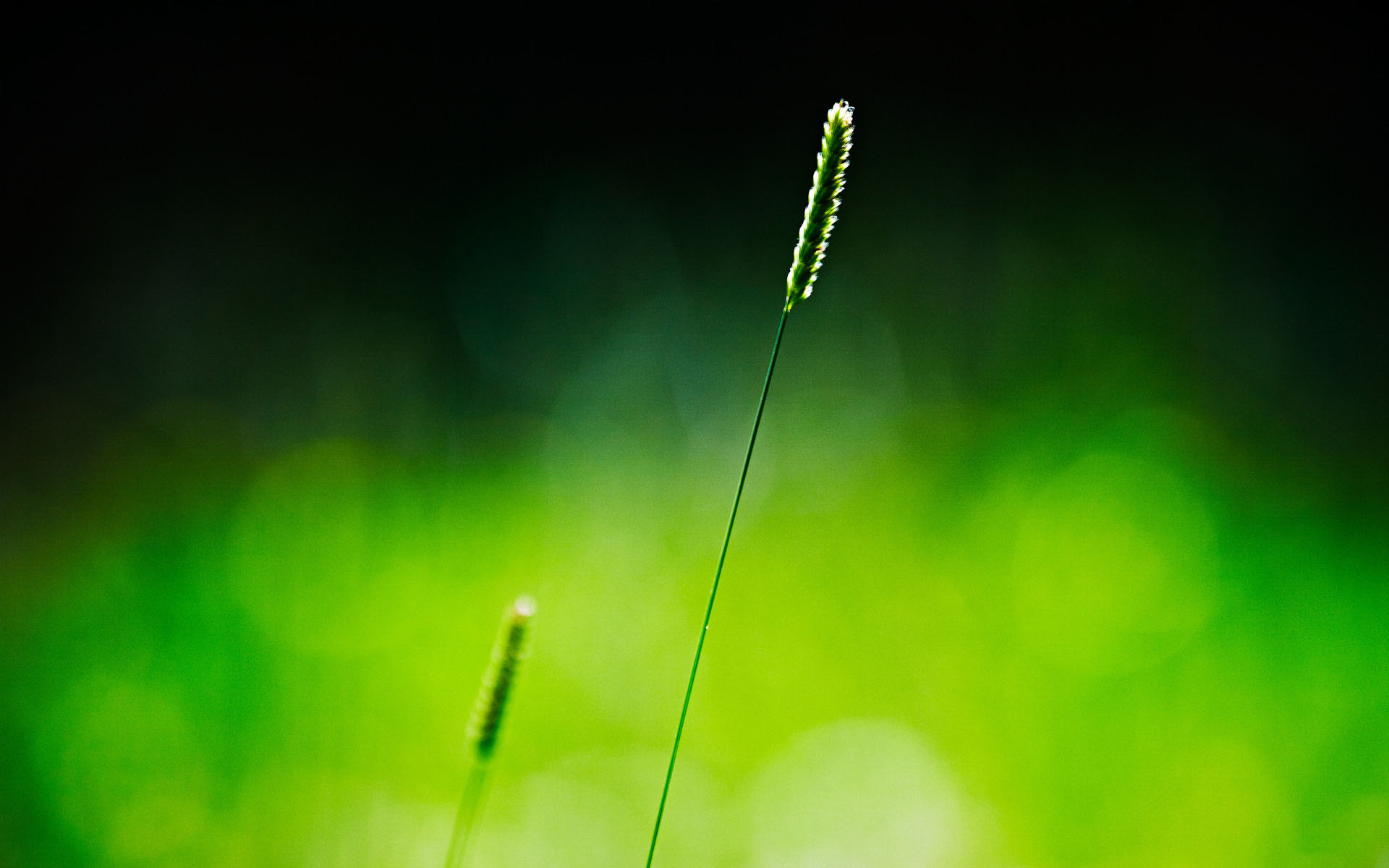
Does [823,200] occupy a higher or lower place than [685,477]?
lower

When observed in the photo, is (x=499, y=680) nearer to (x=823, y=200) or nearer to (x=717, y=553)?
(x=823, y=200)

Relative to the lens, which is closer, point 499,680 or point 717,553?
point 499,680

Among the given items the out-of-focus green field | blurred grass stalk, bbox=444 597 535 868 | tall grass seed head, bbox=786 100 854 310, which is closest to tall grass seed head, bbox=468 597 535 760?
blurred grass stalk, bbox=444 597 535 868

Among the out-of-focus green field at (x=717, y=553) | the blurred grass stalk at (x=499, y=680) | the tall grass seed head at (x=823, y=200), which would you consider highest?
the out-of-focus green field at (x=717, y=553)

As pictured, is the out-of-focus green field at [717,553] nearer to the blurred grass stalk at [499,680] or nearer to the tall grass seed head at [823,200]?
the blurred grass stalk at [499,680]

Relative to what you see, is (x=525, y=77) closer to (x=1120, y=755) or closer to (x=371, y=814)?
(x=371, y=814)

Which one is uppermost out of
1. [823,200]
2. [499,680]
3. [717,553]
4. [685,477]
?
[685,477]

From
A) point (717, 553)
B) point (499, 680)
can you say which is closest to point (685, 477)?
point (717, 553)

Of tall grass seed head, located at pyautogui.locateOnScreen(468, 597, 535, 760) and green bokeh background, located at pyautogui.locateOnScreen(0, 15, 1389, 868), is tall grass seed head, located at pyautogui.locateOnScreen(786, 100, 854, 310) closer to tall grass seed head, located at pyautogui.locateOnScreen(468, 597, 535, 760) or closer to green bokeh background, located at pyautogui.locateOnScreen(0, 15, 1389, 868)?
tall grass seed head, located at pyautogui.locateOnScreen(468, 597, 535, 760)

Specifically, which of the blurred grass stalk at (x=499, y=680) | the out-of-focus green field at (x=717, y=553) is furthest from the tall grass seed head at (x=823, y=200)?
the out-of-focus green field at (x=717, y=553)
